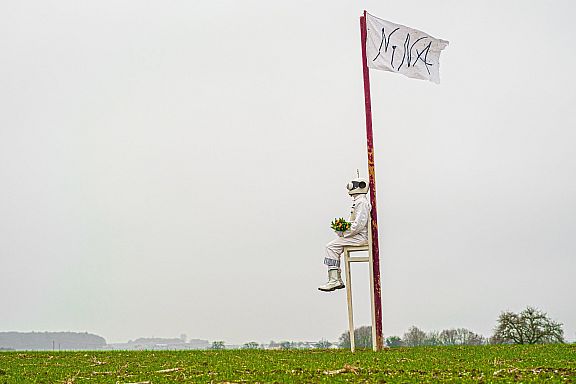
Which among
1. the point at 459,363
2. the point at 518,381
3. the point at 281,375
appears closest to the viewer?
the point at 518,381

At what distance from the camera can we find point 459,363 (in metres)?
11.3

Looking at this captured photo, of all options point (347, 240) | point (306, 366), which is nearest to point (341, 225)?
point (347, 240)

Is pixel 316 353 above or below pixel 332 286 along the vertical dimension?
below

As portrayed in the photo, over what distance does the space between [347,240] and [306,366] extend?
381cm

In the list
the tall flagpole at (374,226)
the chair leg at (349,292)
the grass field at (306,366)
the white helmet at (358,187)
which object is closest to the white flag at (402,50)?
→ the tall flagpole at (374,226)

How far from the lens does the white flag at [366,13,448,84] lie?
51.7ft

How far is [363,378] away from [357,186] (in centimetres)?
558

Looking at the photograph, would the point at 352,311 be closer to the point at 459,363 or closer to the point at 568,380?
the point at 459,363

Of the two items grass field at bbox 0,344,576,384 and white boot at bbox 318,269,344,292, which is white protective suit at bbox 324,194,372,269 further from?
grass field at bbox 0,344,576,384

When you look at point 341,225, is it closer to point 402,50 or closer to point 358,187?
point 358,187

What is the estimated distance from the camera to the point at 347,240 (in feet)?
47.3

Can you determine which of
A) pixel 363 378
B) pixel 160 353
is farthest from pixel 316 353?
pixel 363 378

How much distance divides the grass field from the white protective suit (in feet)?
6.25

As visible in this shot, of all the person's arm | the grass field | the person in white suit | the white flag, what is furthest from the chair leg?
the white flag
